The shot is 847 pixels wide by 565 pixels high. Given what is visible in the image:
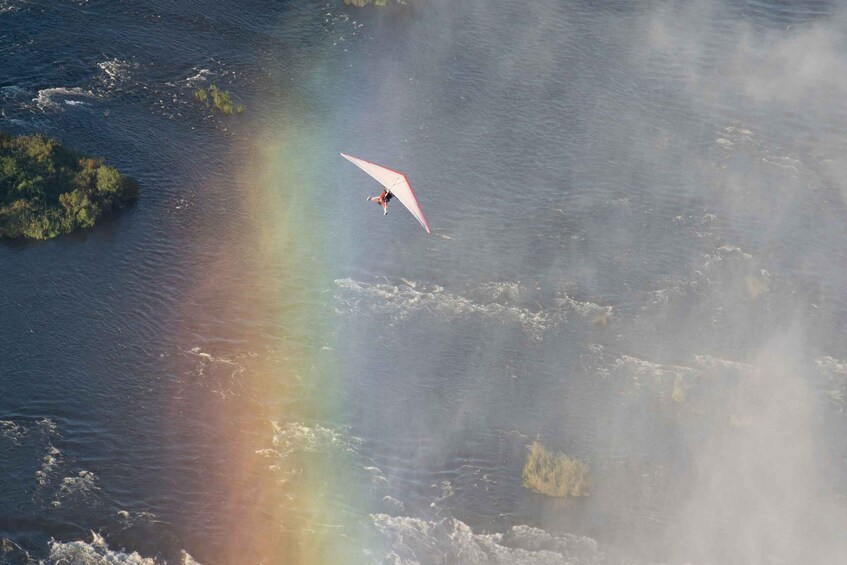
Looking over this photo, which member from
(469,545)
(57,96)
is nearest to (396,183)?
(469,545)

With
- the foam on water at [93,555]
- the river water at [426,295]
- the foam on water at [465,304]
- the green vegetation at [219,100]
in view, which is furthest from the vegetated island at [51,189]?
the foam on water at [93,555]

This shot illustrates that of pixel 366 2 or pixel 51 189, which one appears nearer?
pixel 51 189

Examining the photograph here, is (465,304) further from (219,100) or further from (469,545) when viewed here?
(219,100)

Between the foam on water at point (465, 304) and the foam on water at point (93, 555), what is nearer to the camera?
the foam on water at point (93, 555)

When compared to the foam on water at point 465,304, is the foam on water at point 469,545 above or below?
below

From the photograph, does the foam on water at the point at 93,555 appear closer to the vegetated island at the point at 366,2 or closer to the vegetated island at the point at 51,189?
the vegetated island at the point at 51,189

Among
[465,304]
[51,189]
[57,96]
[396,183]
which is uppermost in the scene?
[396,183]
